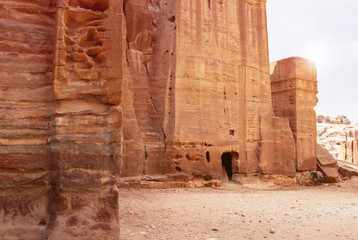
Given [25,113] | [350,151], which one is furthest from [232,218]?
[350,151]

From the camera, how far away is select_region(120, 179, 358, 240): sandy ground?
437 centimetres

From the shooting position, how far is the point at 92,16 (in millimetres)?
3730

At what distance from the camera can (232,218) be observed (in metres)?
5.45

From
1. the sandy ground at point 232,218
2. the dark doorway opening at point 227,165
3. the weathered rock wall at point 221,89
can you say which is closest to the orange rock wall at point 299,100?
the weathered rock wall at point 221,89

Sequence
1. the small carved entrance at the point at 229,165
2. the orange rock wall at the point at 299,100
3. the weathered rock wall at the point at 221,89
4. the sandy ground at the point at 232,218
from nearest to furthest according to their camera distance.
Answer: the sandy ground at the point at 232,218 < the weathered rock wall at the point at 221,89 < the small carved entrance at the point at 229,165 < the orange rock wall at the point at 299,100

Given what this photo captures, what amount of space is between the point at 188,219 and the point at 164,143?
4877 mm

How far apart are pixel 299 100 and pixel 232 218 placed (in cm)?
974

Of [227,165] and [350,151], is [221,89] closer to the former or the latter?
[227,165]

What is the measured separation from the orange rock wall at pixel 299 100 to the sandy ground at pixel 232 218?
590 centimetres

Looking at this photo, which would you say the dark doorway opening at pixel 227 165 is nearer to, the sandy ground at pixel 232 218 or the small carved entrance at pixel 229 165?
the small carved entrance at pixel 229 165

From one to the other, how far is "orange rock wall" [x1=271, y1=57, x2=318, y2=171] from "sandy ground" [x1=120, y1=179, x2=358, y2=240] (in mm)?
5899

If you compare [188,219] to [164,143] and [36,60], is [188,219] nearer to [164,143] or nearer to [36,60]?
[36,60]

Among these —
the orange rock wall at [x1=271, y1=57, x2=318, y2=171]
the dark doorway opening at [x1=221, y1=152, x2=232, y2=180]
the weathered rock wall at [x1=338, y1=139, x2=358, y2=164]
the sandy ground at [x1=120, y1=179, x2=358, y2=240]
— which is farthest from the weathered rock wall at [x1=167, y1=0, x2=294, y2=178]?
the weathered rock wall at [x1=338, y1=139, x2=358, y2=164]

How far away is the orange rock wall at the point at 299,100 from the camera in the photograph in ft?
44.9
